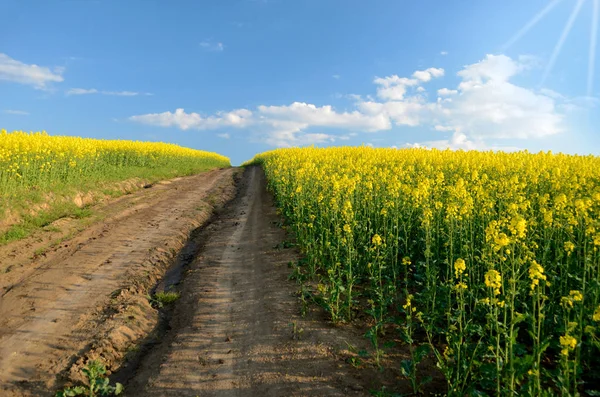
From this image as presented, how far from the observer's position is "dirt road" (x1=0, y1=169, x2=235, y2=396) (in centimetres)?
585

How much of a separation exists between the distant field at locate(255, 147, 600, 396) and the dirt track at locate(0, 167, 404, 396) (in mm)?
746

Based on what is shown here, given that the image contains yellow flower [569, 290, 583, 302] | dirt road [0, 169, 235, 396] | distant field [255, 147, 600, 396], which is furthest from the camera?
dirt road [0, 169, 235, 396]

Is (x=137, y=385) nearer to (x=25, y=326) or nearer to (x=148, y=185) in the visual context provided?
(x=25, y=326)

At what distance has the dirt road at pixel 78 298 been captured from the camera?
A: 5852 millimetres

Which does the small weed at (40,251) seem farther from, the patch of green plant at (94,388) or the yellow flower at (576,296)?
the yellow flower at (576,296)

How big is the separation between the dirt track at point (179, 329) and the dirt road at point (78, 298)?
0.07 ft

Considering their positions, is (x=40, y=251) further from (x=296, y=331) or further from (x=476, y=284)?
(x=476, y=284)

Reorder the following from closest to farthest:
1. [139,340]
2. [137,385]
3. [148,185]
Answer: [137,385]
[139,340]
[148,185]

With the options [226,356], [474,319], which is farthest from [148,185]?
[474,319]

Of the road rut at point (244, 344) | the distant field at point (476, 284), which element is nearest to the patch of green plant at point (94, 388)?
the road rut at point (244, 344)

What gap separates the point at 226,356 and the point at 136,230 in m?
8.17

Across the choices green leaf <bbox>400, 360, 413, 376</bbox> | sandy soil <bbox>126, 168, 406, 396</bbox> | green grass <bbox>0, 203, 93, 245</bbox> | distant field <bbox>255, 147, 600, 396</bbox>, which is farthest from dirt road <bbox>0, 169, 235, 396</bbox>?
green leaf <bbox>400, 360, 413, 376</bbox>

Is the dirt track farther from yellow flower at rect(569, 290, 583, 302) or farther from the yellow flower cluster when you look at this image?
the yellow flower cluster

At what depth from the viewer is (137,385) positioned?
5387 mm
